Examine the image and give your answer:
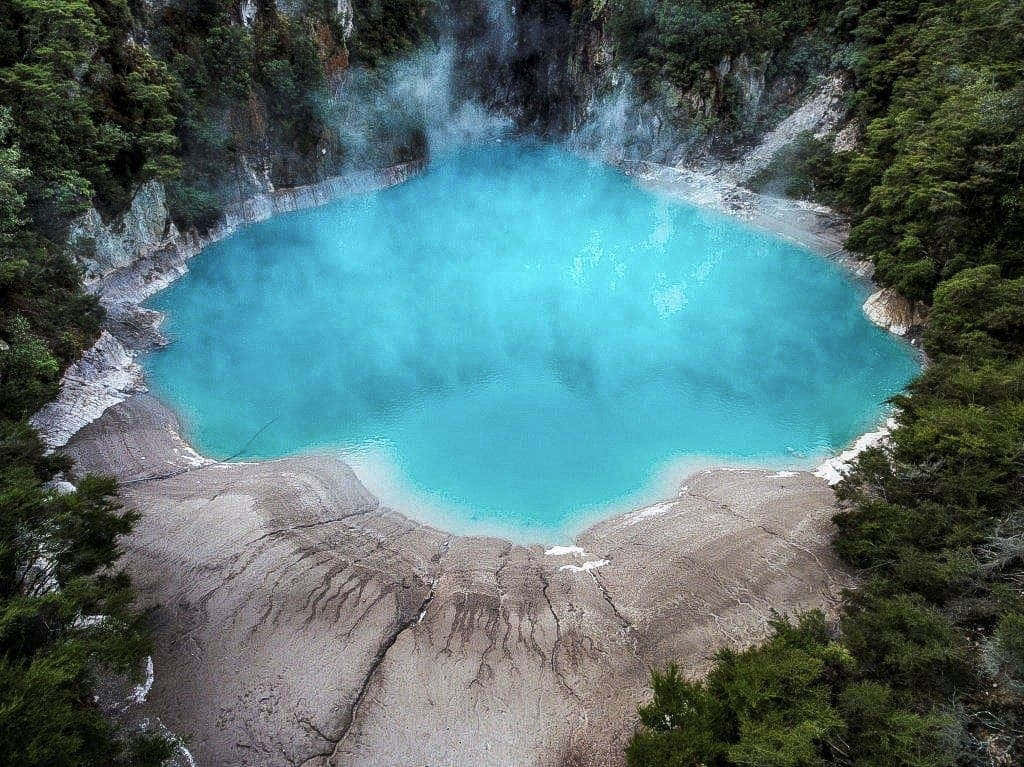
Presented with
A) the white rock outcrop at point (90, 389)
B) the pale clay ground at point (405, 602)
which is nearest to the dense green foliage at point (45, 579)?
the white rock outcrop at point (90, 389)

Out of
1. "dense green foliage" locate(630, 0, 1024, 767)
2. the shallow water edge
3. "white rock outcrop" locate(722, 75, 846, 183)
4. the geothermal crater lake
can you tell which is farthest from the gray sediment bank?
"white rock outcrop" locate(722, 75, 846, 183)

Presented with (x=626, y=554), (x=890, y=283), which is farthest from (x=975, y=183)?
(x=626, y=554)

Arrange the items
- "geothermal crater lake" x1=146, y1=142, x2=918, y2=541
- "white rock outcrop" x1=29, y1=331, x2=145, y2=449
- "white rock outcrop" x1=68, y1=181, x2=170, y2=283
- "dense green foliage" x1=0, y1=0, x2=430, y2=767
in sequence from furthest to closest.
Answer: "white rock outcrop" x1=68, y1=181, x2=170, y2=283
"geothermal crater lake" x1=146, y1=142, x2=918, y2=541
"white rock outcrop" x1=29, y1=331, x2=145, y2=449
"dense green foliage" x1=0, y1=0, x2=430, y2=767

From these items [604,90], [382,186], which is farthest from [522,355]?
[604,90]

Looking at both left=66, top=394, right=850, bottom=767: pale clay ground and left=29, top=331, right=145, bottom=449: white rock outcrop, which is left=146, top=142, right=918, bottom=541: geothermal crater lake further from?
left=66, top=394, right=850, bottom=767: pale clay ground

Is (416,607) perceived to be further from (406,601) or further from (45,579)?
(45,579)

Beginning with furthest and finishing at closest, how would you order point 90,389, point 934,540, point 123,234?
point 123,234 → point 90,389 → point 934,540
